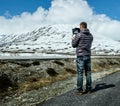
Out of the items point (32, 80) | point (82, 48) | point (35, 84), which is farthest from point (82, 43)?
point (32, 80)

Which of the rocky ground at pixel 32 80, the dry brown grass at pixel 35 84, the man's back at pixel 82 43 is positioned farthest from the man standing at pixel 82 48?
the dry brown grass at pixel 35 84

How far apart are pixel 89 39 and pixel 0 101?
4920 mm

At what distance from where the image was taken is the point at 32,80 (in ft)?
71.2

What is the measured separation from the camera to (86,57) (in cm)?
1368

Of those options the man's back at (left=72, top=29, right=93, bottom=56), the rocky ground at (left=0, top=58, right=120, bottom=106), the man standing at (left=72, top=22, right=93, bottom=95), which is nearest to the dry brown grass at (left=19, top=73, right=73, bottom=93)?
the rocky ground at (left=0, top=58, right=120, bottom=106)

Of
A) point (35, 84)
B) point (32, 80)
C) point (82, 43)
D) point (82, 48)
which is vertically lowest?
point (35, 84)

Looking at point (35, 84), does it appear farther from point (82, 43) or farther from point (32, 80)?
point (82, 43)

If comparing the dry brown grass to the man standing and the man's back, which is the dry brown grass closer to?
the man standing

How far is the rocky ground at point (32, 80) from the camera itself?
14.9 metres

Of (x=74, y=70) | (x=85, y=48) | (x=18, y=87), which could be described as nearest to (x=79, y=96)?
(x=85, y=48)

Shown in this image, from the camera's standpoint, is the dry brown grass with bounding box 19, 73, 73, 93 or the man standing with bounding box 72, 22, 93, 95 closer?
the man standing with bounding box 72, 22, 93, 95

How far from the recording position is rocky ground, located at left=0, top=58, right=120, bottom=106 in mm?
14945

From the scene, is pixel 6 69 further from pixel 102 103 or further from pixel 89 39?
pixel 102 103

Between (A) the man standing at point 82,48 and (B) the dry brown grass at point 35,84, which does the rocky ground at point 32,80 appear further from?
(A) the man standing at point 82,48
